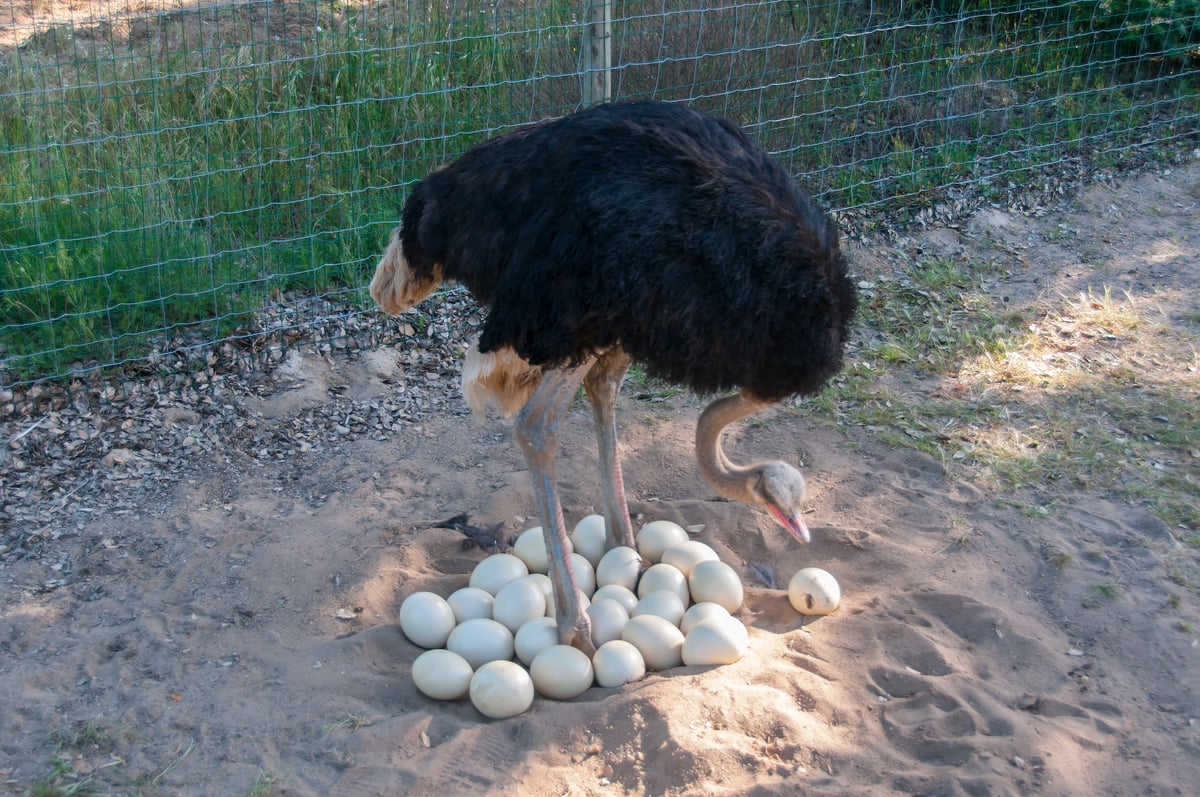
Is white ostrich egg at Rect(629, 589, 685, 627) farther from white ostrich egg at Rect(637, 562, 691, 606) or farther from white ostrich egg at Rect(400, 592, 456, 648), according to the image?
white ostrich egg at Rect(400, 592, 456, 648)

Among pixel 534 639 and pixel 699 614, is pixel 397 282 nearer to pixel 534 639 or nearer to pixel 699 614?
pixel 534 639

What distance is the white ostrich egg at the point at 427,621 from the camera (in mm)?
3512

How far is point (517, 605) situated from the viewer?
3.58 metres

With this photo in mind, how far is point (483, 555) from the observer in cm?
404

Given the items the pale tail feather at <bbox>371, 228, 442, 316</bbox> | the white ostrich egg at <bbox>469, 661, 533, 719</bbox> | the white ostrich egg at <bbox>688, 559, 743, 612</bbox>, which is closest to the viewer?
the white ostrich egg at <bbox>469, 661, 533, 719</bbox>

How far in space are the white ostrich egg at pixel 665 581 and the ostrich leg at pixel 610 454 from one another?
225 mm

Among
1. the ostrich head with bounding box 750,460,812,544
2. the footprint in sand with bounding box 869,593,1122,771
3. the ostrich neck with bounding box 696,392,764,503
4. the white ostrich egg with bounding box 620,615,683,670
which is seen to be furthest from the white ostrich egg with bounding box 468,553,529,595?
the footprint in sand with bounding box 869,593,1122,771

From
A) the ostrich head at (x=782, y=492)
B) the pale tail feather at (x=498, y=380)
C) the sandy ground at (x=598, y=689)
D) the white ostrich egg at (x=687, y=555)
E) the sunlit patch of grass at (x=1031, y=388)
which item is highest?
the pale tail feather at (x=498, y=380)

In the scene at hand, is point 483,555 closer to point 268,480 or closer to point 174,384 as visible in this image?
point 268,480

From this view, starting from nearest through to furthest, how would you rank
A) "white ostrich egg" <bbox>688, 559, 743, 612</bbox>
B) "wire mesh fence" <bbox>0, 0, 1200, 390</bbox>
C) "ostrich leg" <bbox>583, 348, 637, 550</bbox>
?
"white ostrich egg" <bbox>688, 559, 743, 612</bbox> → "ostrich leg" <bbox>583, 348, 637, 550</bbox> → "wire mesh fence" <bbox>0, 0, 1200, 390</bbox>

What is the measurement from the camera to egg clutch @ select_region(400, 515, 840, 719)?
10.8ft

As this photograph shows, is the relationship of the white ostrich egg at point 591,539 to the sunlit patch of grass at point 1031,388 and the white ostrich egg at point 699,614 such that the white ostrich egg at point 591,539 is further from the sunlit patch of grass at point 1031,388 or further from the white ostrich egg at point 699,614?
the sunlit patch of grass at point 1031,388

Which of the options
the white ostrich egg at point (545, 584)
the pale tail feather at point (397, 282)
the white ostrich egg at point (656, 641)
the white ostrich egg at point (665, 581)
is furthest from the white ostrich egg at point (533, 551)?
the pale tail feather at point (397, 282)

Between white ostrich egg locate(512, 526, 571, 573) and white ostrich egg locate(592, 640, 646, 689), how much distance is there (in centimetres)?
55
